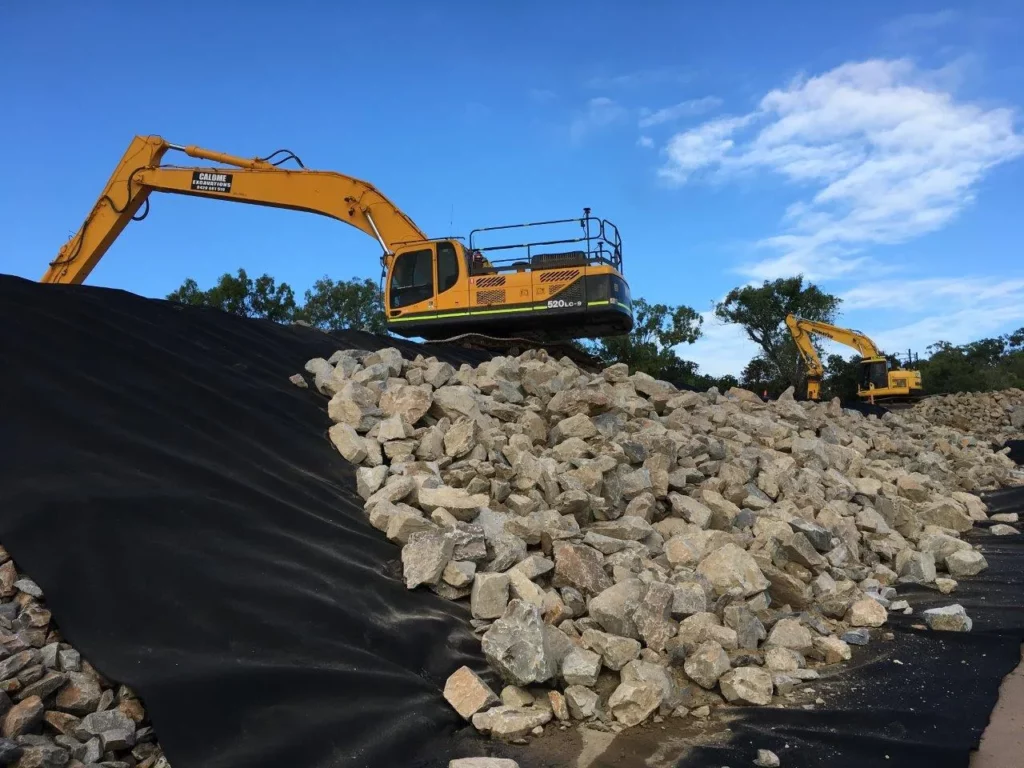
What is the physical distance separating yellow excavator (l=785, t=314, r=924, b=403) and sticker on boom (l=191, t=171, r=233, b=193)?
19.1 metres

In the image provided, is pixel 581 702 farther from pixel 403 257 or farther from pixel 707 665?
pixel 403 257

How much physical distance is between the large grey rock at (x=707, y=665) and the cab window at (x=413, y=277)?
7143 mm

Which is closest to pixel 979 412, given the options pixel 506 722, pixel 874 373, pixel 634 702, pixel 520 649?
pixel 874 373

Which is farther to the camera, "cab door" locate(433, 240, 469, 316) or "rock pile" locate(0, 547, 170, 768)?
"cab door" locate(433, 240, 469, 316)

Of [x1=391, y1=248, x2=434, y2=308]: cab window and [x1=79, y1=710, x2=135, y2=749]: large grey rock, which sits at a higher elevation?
[x1=391, y1=248, x2=434, y2=308]: cab window

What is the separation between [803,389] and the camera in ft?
96.3

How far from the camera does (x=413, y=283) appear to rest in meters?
9.99

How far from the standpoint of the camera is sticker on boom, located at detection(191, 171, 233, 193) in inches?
382

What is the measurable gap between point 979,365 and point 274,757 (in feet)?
143

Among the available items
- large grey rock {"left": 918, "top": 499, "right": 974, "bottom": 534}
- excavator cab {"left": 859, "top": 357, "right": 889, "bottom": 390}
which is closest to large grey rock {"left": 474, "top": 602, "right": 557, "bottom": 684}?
large grey rock {"left": 918, "top": 499, "right": 974, "bottom": 534}

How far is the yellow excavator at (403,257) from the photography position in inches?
381

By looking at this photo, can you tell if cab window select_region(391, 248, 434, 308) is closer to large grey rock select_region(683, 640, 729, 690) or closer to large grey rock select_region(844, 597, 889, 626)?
large grey rock select_region(844, 597, 889, 626)

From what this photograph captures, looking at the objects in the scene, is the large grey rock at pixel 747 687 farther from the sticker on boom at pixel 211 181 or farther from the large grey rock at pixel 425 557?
the sticker on boom at pixel 211 181

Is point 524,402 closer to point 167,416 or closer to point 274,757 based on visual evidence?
point 167,416
